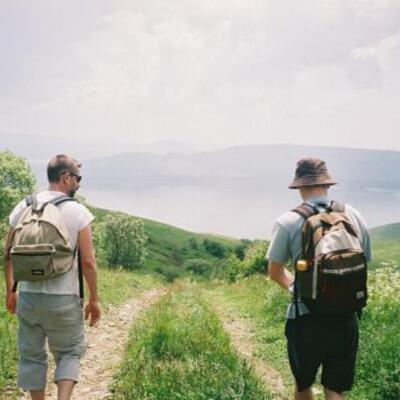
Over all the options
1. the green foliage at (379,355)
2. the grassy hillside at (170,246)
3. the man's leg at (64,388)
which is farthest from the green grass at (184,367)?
the grassy hillside at (170,246)

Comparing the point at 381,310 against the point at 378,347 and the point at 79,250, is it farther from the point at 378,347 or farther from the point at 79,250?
the point at 79,250

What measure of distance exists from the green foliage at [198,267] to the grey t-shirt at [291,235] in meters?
124

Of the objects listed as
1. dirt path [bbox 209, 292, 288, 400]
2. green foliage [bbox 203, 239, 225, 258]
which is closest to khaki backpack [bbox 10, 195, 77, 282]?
dirt path [bbox 209, 292, 288, 400]

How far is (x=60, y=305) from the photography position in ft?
17.6

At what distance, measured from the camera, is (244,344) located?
10.5m

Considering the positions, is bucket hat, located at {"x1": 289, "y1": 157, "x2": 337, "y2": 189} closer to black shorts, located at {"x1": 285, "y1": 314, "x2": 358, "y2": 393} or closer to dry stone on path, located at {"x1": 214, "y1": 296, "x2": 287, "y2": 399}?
black shorts, located at {"x1": 285, "y1": 314, "x2": 358, "y2": 393}

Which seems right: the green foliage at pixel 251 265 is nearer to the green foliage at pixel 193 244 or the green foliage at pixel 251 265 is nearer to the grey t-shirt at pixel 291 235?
the grey t-shirt at pixel 291 235

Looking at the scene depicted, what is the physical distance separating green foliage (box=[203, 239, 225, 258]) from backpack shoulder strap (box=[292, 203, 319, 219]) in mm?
155914

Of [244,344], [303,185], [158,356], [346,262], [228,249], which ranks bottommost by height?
[228,249]

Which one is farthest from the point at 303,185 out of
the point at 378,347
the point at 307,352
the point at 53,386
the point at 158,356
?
the point at 53,386

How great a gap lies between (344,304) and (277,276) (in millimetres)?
730

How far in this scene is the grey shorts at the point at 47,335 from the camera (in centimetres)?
538

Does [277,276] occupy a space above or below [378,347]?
above

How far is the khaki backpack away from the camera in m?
5.14
